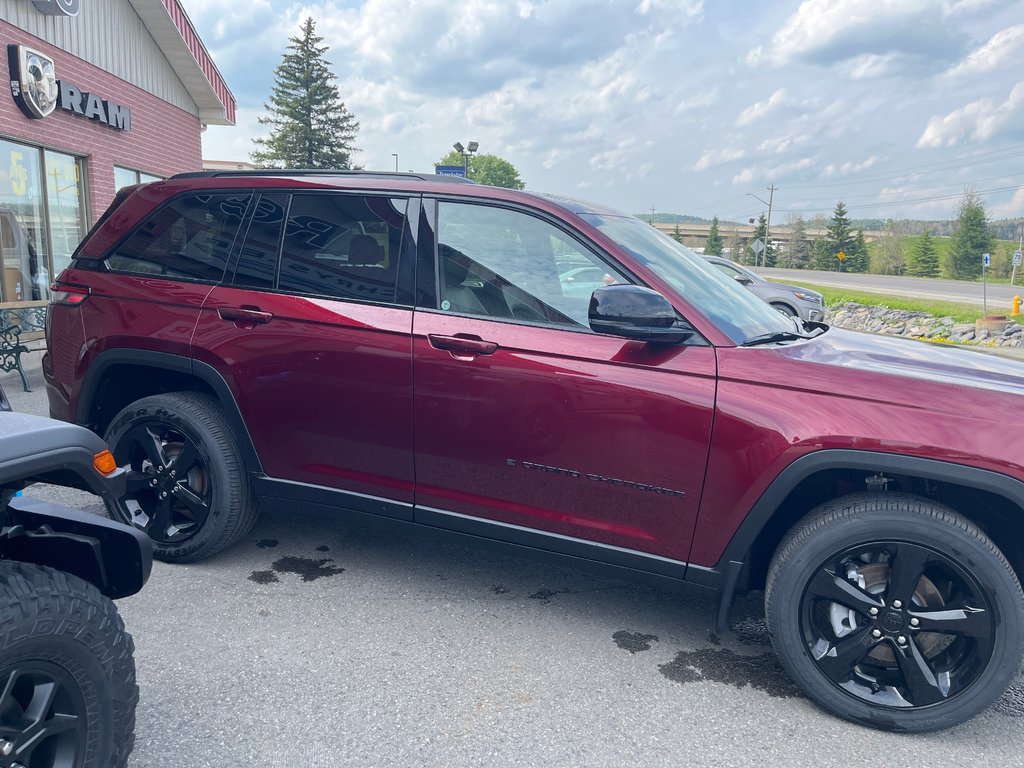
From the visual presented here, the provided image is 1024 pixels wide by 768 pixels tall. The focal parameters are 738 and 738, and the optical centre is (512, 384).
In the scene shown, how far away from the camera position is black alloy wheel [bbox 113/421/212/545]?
351 centimetres

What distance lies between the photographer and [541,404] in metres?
2.83

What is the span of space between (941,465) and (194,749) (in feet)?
8.33

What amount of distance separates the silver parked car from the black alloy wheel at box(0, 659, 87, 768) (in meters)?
11.4

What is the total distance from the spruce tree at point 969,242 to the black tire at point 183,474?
6762 centimetres

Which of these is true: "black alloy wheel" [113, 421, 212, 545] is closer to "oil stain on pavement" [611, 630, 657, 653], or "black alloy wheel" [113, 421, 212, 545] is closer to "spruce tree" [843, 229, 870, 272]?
"oil stain on pavement" [611, 630, 657, 653]

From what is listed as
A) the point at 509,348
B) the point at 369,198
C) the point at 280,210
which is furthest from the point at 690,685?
the point at 280,210

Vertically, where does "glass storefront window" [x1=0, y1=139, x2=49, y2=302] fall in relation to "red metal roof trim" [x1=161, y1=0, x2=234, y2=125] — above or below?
below

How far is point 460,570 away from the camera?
3.69 metres

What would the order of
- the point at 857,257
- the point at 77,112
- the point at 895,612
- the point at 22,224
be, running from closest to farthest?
the point at 895,612
the point at 22,224
the point at 77,112
the point at 857,257

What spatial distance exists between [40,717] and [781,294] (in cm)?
1271

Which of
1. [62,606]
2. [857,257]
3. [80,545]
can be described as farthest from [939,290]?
[62,606]

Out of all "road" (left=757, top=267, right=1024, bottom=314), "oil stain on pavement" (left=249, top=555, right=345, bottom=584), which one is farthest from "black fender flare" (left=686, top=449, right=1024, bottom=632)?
"road" (left=757, top=267, right=1024, bottom=314)

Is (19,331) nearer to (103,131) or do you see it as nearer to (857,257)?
(103,131)

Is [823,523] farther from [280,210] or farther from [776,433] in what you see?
[280,210]
